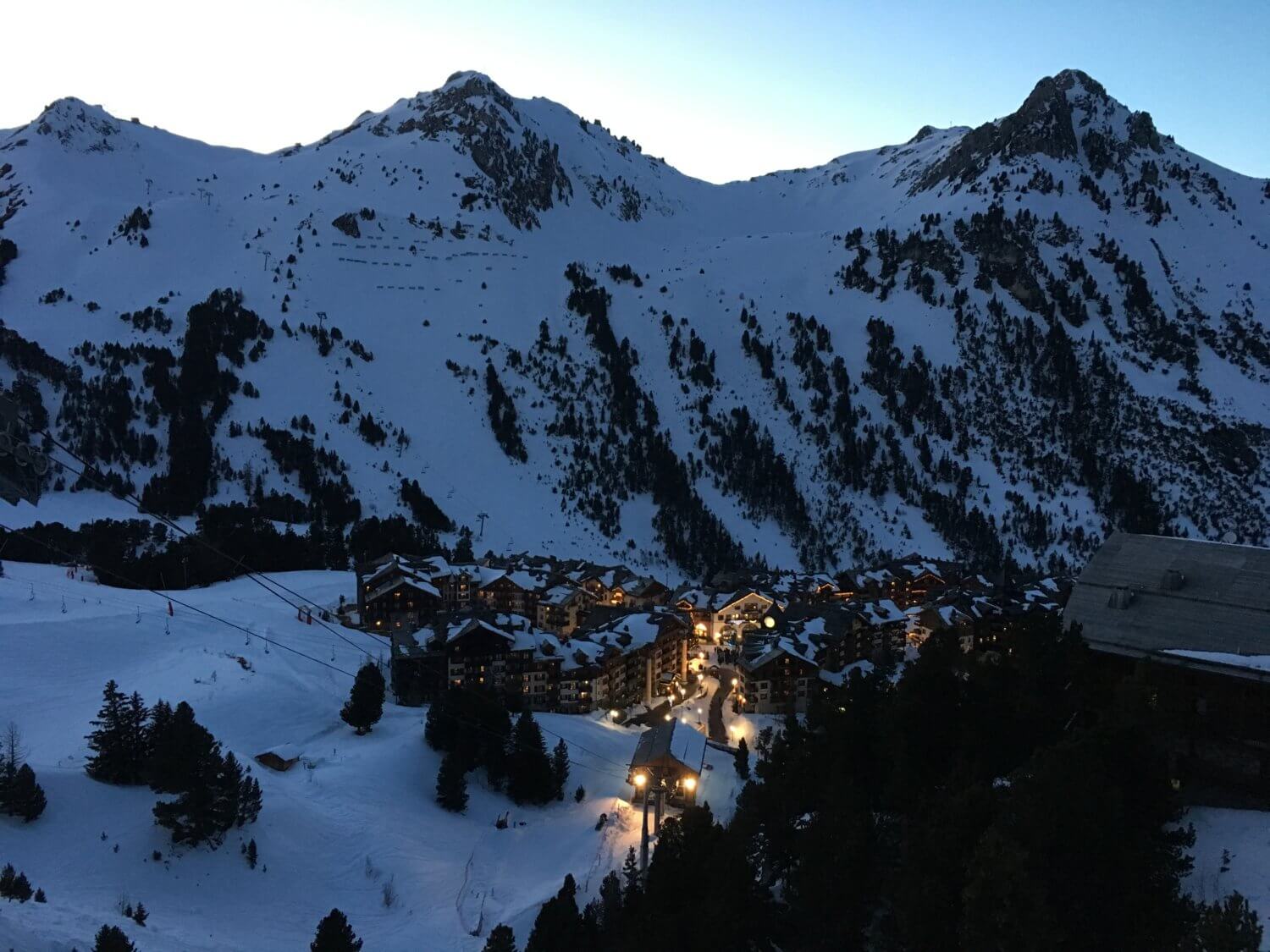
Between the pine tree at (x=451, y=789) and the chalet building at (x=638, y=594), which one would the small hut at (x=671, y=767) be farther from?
the chalet building at (x=638, y=594)

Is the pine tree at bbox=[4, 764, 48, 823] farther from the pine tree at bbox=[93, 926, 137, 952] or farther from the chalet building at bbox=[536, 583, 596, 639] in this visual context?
the chalet building at bbox=[536, 583, 596, 639]

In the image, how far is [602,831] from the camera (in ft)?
122

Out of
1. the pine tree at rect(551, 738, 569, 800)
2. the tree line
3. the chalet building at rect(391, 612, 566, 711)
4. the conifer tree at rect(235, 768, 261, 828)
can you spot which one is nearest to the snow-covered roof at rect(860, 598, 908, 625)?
the chalet building at rect(391, 612, 566, 711)

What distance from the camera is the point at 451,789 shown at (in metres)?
37.9

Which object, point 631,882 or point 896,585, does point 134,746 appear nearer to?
point 631,882

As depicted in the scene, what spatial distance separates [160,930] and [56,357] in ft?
439

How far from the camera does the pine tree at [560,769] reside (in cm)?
A: 4128

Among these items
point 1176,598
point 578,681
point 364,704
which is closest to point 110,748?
point 364,704

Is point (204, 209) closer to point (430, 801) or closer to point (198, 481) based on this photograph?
point (198, 481)

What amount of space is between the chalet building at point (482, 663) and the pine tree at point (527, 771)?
32.6ft

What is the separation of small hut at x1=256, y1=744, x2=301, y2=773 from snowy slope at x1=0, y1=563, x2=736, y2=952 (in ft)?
2.32

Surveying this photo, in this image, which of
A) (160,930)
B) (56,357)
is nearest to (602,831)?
(160,930)

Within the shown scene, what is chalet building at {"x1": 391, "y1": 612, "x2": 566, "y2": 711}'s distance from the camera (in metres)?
52.2

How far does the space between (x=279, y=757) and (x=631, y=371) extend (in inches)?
5086
